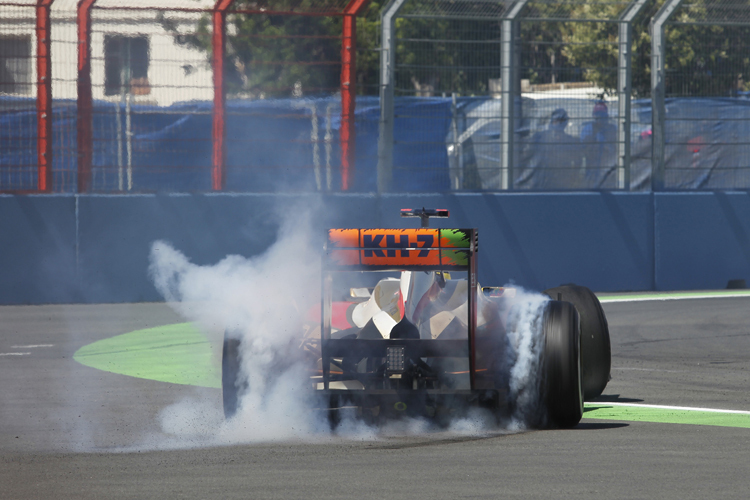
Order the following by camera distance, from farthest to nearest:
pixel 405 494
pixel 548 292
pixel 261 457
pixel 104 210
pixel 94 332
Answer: pixel 104 210 < pixel 94 332 < pixel 548 292 < pixel 261 457 < pixel 405 494

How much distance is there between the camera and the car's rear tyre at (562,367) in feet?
21.0

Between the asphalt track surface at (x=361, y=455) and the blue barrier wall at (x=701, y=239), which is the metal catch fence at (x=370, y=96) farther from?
the asphalt track surface at (x=361, y=455)

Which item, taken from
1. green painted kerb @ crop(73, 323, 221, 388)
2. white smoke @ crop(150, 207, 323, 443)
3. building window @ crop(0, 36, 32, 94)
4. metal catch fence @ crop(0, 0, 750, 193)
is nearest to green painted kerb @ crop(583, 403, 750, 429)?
white smoke @ crop(150, 207, 323, 443)

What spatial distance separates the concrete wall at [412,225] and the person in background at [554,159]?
0.22 metres

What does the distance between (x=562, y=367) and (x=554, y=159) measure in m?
9.32

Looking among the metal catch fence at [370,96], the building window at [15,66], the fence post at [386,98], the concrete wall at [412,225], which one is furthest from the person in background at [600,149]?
the building window at [15,66]

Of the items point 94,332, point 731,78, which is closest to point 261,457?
point 94,332

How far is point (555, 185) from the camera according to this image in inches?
611

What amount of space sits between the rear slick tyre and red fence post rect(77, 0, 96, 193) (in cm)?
789

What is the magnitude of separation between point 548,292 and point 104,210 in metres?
7.75

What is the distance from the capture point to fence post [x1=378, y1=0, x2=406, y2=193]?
14750 millimetres

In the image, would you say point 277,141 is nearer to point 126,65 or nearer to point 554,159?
point 126,65

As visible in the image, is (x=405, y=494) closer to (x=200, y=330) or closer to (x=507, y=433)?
(x=507, y=433)

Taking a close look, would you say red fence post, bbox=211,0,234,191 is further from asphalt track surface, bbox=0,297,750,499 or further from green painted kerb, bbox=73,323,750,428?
asphalt track surface, bbox=0,297,750,499
